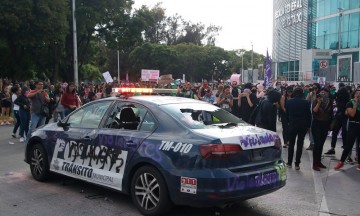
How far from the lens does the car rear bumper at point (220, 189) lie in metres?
4.73

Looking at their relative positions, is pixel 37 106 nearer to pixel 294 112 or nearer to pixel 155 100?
pixel 155 100

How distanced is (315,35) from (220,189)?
5289 cm

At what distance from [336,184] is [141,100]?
12.4 ft

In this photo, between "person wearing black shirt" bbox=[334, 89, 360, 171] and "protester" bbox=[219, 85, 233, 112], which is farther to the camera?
"protester" bbox=[219, 85, 233, 112]

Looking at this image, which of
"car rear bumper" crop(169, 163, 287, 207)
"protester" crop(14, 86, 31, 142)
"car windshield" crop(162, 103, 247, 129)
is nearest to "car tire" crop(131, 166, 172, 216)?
"car rear bumper" crop(169, 163, 287, 207)

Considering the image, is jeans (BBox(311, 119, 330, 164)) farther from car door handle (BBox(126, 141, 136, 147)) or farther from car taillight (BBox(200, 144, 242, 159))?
car door handle (BBox(126, 141, 136, 147))

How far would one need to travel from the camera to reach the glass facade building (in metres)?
43.2

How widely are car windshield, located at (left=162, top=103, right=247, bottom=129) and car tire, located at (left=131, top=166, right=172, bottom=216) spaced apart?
0.77m

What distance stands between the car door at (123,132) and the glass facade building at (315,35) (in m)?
26.9

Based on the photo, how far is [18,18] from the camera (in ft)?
83.9

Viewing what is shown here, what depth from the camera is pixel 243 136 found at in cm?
507

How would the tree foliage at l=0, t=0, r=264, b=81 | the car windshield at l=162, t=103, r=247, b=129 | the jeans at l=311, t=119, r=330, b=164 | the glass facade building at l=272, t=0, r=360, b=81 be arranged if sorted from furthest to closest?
1. the glass facade building at l=272, t=0, r=360, b=81
2. the tree foliage at l=0, t=0, r=264, b=81
3. the jeans at l=311, t=119, r=330, b=164
4. the car windshield at l=162, t=103, r=247, b=129

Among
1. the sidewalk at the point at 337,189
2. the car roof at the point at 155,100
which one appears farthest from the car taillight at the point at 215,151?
the sidewalk at the point at 337,189

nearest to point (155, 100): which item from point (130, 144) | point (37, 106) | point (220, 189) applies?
point (130, 144)
